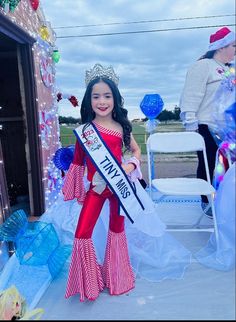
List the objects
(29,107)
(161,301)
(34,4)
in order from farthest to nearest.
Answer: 1. (34,4)
2. (29,107)
3. (161,301)

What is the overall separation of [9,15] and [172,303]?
2.82 metres

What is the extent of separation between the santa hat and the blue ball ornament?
4.05ft

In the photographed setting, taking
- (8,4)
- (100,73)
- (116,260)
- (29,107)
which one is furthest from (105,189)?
(29,107)

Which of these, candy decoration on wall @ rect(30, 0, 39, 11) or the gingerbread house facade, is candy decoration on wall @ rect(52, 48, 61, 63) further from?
candy decoration on wall @ rect(30, 0, 39, 11)

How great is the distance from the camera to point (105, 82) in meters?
1.92

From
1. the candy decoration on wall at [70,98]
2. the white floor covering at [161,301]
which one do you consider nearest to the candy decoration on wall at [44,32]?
the candy decoration on wall at [70,98]

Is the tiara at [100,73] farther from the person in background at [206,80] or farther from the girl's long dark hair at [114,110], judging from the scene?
the person in background at [206,80]

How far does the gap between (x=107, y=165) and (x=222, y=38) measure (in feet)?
6.10

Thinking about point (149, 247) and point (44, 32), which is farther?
point (44, 32)

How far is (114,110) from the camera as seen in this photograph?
2004mm

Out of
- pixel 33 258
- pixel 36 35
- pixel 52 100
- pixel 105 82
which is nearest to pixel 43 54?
pixel 36 35

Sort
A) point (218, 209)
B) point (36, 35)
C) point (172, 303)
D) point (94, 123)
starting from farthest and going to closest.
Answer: point (36, 35) < point (218, 209) < point (94, 123) < point (172, 303)

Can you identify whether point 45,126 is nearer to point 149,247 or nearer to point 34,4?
point 34,4

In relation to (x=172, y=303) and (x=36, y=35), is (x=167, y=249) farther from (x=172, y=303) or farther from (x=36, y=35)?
(x=36, y=35)
